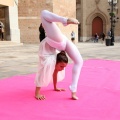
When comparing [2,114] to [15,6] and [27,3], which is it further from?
[27,3]

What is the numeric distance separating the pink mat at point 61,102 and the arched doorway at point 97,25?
28828 mm

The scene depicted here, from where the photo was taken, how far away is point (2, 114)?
283 cm

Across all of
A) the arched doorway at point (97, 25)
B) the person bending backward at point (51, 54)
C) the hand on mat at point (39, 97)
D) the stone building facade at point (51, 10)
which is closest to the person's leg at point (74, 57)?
the person bending backward at point (51, 54)

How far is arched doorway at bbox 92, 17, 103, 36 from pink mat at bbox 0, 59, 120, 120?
94.6 ft

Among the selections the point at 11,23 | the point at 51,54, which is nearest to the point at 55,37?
the point at 51,54

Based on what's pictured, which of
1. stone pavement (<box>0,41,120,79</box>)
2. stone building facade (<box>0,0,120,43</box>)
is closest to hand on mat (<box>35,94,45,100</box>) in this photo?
stone pavement (<box>0,41,120,79</box>)

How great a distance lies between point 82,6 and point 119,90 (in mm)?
29242

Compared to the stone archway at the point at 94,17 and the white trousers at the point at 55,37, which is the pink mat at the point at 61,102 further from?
the stone archway at the point at 94,17

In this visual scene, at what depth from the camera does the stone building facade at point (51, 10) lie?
59.7ft

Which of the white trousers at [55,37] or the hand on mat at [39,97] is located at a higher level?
the white trousers at [55,37]

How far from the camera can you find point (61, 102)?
11.0 ft

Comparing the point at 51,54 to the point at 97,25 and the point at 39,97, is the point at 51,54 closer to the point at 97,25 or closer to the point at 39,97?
the point at 39,97

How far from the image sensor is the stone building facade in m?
18.2

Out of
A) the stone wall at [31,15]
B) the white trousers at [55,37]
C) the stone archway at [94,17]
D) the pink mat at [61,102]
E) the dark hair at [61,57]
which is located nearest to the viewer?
the pink mat at [61,102]
